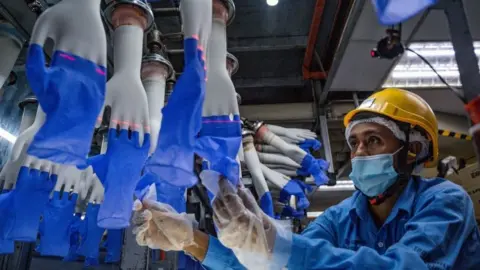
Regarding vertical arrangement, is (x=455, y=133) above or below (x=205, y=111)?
above

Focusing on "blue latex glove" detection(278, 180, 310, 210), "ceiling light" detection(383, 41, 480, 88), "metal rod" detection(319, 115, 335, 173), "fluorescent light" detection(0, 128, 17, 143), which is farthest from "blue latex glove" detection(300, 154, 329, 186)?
"fluorescent light" detection(0, 128, 17, 143)

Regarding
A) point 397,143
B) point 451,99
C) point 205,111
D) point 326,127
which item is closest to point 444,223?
point 397,143

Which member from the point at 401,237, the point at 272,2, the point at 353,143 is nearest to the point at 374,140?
the point at 353,143

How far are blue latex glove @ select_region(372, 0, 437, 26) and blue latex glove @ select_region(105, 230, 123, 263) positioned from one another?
1350mm

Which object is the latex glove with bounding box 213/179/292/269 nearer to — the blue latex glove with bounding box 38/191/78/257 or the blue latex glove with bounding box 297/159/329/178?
the blue latex glove with bounding box 38/191/78/257

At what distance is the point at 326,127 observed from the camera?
3.21 metres

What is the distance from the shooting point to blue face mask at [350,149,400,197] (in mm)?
1354

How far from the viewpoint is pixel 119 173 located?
3.24 feet

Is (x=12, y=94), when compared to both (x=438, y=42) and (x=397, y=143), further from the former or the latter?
(x=438, y=42)

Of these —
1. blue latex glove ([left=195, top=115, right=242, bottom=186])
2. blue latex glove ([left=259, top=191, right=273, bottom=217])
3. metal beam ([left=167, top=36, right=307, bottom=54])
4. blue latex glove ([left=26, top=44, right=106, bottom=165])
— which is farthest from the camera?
metal beam ([left=167, top=36, right=307, bottom=54])

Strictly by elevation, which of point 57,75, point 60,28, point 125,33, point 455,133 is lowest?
point 57,75

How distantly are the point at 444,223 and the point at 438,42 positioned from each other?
64.4 inches

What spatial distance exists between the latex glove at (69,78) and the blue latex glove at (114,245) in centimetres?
90

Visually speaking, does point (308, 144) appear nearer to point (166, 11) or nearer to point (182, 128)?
point (166, 11)
